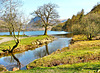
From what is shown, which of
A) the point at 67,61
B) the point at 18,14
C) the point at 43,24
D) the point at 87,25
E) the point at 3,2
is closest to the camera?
the point at 67,61

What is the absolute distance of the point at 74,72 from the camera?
7.37 metres

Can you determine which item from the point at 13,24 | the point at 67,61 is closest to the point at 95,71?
the point at 67,61

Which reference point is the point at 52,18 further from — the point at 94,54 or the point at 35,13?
the point at 94,54

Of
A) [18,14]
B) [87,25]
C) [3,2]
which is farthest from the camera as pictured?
[87,25]

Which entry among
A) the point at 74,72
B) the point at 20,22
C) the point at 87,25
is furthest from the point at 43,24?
the point at 74,72

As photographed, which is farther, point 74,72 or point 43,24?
point 43,24

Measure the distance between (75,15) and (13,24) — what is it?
144 metres

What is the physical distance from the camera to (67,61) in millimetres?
11609

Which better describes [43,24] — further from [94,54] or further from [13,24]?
[94,54]

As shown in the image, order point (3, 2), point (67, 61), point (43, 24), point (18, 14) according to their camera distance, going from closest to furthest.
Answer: point (67, 61)
point (3, 2)
point (18, 14)
point (43, 24)

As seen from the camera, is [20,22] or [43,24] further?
[43,24]

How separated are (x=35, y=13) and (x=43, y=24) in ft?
20.7

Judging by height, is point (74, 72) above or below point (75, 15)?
below

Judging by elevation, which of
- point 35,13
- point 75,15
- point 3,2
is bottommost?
point 3,2
